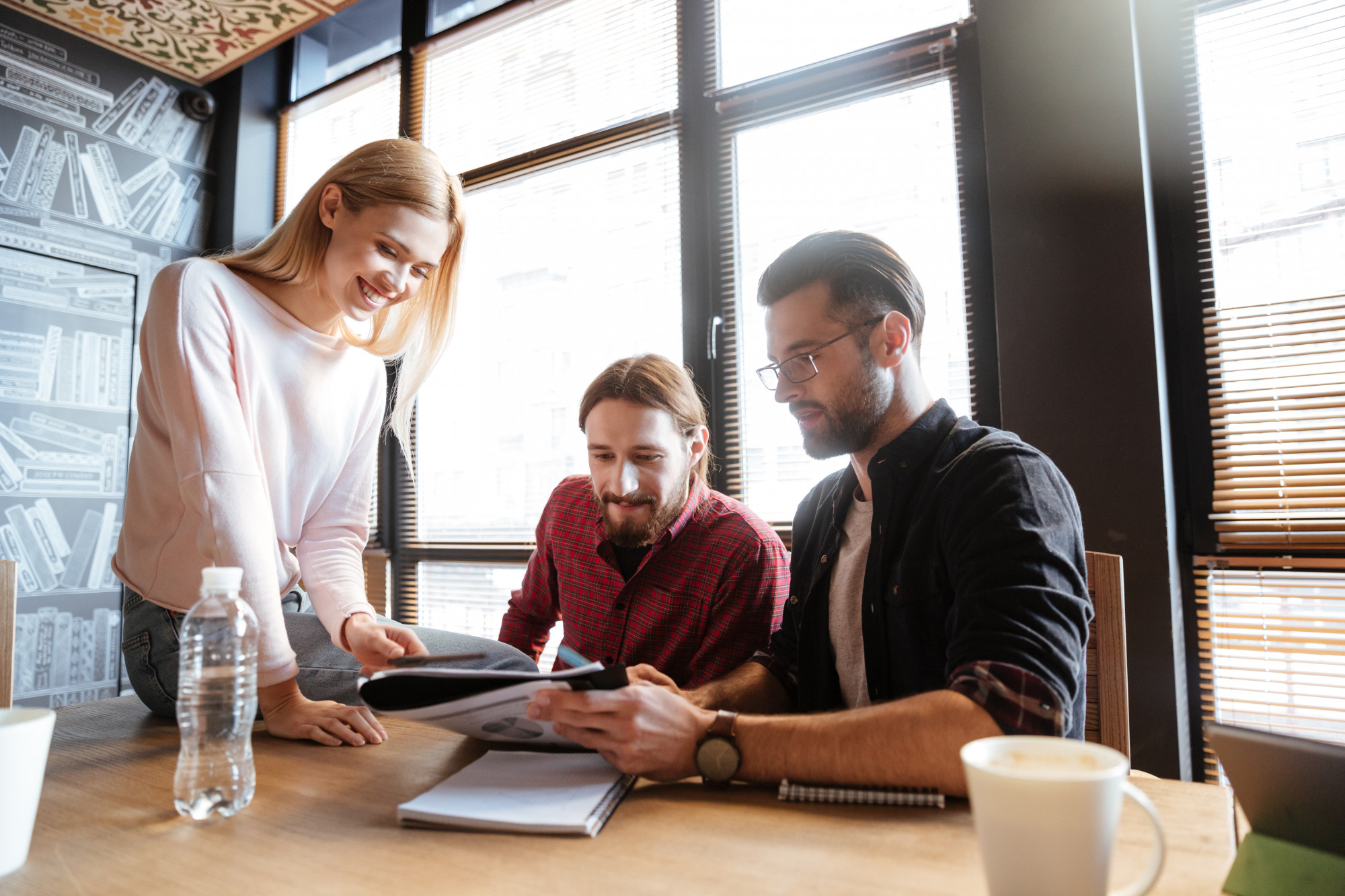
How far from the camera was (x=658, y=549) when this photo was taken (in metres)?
1.70

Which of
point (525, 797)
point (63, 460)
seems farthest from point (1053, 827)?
point (63, 460)

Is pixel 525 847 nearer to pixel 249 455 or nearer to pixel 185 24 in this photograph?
pixel 249 455

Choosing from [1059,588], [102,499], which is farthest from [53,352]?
[1059,588]

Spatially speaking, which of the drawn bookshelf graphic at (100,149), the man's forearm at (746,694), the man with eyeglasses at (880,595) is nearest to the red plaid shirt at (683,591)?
the man with eyeglasses at (880,595)

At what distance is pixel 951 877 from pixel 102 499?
377 cm

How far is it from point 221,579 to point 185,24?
11.0ft

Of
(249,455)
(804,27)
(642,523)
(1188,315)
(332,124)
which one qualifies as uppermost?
(332,124)

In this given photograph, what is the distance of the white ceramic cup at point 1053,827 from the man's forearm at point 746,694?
62 centimetres

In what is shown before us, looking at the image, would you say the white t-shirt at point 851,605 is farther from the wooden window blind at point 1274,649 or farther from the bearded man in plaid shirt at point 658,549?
the wooden window blind at point 1274,649

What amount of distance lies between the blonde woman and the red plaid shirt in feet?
Result: 1.23

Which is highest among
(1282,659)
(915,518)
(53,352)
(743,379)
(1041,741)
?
(53,352)

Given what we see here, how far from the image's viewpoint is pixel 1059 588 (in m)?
0.91

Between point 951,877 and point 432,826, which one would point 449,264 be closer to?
point 432,826

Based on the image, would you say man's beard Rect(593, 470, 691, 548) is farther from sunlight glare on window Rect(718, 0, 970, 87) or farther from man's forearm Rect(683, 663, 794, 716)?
sunlight glare on window Rect(718, 0, 970, 87)
